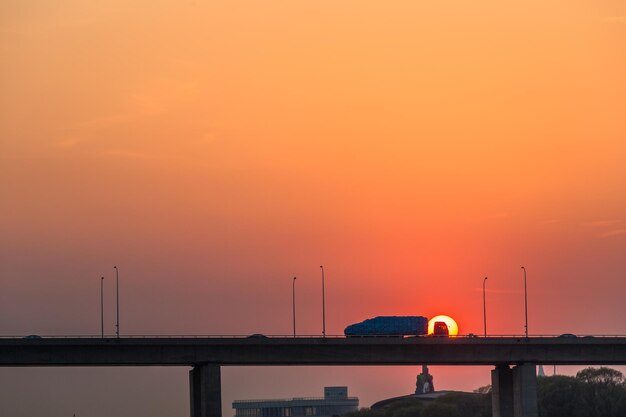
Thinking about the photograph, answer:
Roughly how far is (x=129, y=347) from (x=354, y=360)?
85.4 ft

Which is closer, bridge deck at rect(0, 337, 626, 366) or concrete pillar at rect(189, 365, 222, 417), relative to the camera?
bridge deck at rect(0, 337, 626, 366)

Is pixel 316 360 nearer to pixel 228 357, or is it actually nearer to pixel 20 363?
pixel 228 357

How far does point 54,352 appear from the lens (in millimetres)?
193375

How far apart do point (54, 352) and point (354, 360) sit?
3439 cm

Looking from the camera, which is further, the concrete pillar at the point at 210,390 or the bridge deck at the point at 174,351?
the concrete pillar at the point at 210,390

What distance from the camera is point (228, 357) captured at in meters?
198

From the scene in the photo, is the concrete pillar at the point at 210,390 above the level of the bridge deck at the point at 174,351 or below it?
below

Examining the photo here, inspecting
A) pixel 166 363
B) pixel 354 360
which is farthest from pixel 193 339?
pixel 354 360

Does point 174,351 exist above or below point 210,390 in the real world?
above

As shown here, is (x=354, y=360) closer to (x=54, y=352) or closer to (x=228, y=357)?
(x=228, y=357)

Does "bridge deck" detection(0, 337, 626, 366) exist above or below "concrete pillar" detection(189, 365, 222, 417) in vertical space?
above

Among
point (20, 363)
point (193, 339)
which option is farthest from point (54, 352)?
point (193, 339)

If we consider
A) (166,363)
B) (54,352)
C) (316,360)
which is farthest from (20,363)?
(316,360)

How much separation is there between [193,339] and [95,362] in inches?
450
